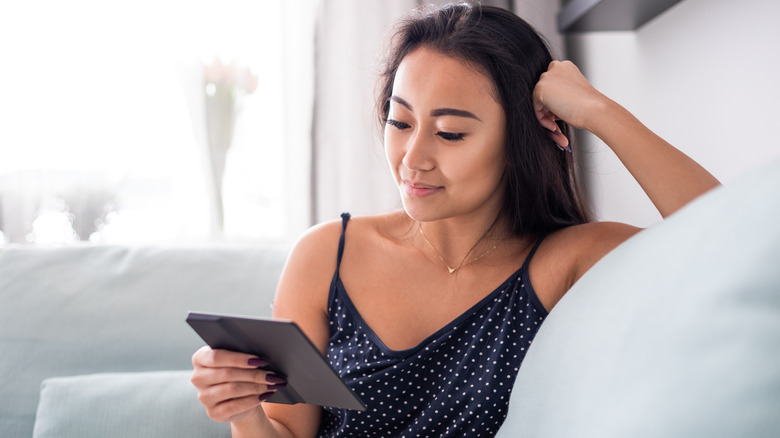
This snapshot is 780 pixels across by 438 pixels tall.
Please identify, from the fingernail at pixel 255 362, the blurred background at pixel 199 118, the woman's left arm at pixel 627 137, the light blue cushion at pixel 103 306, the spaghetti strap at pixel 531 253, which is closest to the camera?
the fingernail at pixel 255 362

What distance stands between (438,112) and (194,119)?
4.62 feet

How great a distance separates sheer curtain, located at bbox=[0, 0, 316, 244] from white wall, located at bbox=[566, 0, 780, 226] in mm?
1084

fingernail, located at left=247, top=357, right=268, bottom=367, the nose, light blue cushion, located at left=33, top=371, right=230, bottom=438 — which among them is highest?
the nose

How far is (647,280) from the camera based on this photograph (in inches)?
24.2

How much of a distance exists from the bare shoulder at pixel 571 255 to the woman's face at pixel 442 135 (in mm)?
163

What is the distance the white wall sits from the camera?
1.25m

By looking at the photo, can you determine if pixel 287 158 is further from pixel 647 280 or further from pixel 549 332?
pixel 647 280

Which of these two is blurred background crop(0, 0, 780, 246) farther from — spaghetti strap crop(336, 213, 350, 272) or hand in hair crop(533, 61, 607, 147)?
hand in hair crop(533, 61, 607, 147)

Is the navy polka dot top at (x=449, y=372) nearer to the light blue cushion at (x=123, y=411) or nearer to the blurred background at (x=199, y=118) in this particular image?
the light blue cushion at (x=123, y=411)

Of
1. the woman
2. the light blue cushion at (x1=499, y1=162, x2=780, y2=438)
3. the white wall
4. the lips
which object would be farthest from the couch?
the white wall

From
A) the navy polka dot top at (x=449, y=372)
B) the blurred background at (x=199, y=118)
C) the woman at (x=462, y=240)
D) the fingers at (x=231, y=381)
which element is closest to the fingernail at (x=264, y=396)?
the fingers at (x=231, y=381)

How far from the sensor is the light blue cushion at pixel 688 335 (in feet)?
1.51

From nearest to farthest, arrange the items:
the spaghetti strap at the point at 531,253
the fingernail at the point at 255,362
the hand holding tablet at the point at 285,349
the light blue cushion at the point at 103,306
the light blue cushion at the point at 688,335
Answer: the light blue cushion at the point at 688,335
the hand holding tablet at the point at 285,349
the fingernail at the point at 255,362
the spaghetti strap at the point at 531,253
the light blue cushion at the point at 103,306

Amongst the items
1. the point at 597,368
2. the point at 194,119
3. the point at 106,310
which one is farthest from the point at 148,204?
the point at 597,368
